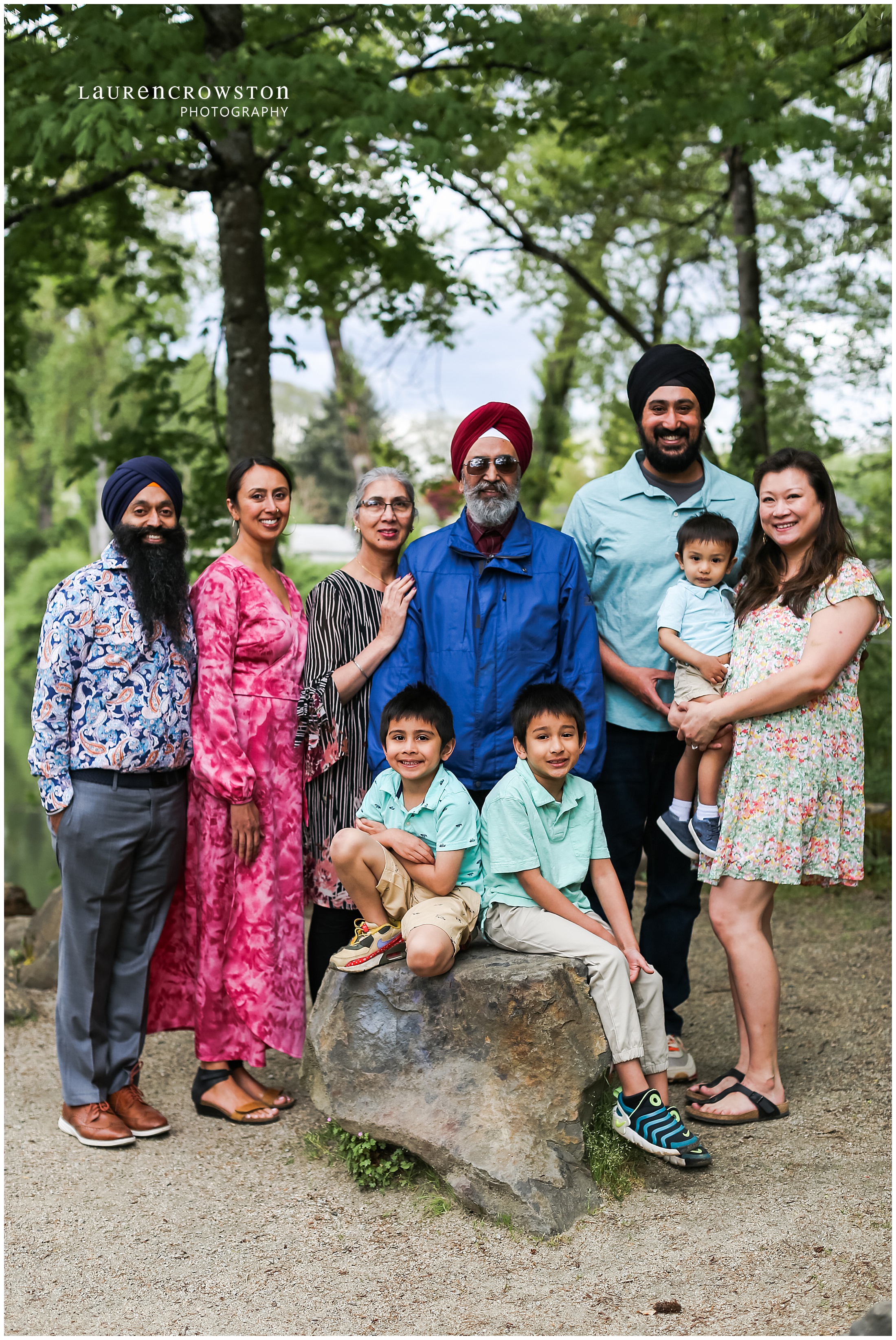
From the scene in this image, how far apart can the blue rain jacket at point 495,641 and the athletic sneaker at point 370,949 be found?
52 centimetres

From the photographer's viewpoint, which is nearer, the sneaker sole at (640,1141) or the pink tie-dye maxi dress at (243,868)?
the sneaker sole at (640,1141)

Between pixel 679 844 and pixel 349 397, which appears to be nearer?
pixel 679 844

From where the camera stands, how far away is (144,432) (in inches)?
321

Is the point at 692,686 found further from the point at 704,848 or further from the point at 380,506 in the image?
the point at 380,506

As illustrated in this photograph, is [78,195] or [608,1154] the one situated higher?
[78,195]

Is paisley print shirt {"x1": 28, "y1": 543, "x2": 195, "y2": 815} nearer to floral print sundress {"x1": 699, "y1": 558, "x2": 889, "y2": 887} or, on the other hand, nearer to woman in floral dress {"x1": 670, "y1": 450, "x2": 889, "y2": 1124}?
woman in floral dress {"x1": 670, "y1": 450, "x2": 889, "y2": 1124}

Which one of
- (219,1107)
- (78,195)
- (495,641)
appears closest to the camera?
(495,641)

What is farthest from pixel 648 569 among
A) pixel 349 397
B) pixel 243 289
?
pixel 349 397

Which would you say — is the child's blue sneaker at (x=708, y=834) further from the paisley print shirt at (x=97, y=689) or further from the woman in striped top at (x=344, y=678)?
the paisley print shirt at (x=97, y=689)

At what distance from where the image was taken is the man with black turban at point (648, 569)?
381 cm

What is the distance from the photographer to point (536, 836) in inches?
133

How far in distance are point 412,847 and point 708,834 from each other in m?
Answer: 1.06

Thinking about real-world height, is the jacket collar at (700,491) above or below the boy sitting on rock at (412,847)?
above

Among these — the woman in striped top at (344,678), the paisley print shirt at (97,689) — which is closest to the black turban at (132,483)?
the paisley print shirt at (97,689)
